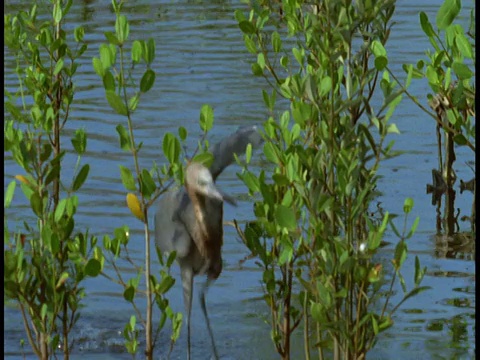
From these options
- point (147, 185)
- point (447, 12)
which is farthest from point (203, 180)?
point (447, 12)

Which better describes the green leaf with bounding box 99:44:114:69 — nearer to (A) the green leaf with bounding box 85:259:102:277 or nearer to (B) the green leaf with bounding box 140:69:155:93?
(B) the green leaf with bounding box 140:69:155:93

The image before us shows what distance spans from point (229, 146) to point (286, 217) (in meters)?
1.06

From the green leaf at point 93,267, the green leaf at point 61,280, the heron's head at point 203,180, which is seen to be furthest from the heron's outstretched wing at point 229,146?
the green leaf at point 93,267

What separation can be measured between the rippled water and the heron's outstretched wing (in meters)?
0.92

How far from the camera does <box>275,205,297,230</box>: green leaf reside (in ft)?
10.5

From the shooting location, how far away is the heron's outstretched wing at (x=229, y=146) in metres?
4.20

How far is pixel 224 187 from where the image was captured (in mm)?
7203

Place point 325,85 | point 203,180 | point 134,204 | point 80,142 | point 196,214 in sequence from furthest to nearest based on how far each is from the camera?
1. point 196,214
2. point 203,180
3. point 80,142
4. point 134,204
5. point 325,85

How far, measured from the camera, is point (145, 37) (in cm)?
1236

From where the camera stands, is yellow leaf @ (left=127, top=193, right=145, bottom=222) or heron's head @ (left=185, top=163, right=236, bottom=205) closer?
yellow leaf @ (left=127, top=193, right=145, bottom=222)

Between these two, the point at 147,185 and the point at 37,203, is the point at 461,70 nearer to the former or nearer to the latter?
the point at 147,185

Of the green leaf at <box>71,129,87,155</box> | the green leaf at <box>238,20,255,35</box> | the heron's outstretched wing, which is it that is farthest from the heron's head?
the green leaf at <box>238,20,255,35</box>

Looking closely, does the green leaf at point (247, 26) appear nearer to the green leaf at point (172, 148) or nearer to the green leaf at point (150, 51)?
the green leaf at point (150, 51)

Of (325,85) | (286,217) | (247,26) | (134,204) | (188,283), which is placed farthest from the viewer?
(247,26)
